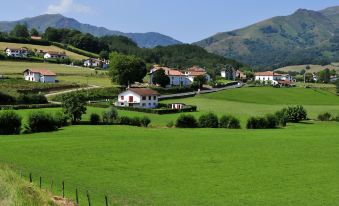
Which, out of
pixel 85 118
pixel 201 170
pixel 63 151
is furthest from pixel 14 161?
pixel 85 118

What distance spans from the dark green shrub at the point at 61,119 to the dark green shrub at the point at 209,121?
2038 centimetres

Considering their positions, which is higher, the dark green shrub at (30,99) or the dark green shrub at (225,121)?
the dark green shrub at (30,99)

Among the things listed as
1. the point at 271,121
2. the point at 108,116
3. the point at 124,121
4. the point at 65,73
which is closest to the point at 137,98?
the point at 124,121

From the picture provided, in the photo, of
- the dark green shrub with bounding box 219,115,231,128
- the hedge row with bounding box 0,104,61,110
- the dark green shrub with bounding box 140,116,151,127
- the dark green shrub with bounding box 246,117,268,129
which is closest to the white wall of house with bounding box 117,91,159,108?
the hedge row with bounding box 0,104,61,110

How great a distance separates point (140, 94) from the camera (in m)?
101

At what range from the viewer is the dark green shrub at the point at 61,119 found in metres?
70.7

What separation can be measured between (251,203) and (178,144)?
2573 centimetres

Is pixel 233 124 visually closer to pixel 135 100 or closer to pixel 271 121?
pixel 271 121

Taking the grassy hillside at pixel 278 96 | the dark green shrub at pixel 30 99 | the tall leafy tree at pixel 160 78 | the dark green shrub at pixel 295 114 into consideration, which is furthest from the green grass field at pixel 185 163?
the tall leafy tree at pixel 160 78

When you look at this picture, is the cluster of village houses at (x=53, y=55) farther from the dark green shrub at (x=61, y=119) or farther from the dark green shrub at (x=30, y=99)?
the dark green shrub at (x=61, y=119)

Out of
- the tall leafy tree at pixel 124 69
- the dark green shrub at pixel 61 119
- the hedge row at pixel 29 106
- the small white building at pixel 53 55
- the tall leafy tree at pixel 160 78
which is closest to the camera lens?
the dark green shrub at pixel 61 119

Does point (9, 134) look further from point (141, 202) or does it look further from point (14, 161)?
point (141, 202)

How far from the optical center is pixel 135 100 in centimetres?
10238

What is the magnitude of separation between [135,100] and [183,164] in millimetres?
58605
